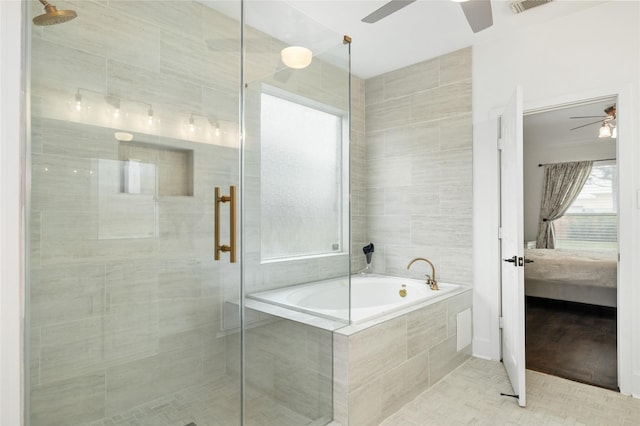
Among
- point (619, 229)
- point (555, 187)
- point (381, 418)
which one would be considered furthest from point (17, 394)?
point (555, 187)

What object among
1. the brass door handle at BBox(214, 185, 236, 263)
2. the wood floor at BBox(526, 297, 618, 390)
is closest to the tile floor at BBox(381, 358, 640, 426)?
the wood floor at BBox(526, 297, 618, 390)

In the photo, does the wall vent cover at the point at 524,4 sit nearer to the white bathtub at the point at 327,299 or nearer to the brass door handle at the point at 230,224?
the white bathtub at the point at 327,299

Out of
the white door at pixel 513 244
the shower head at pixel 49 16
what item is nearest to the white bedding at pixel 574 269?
the white door at pixel 513 244

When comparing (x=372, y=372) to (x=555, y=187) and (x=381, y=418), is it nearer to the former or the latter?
(x=381, y=418)

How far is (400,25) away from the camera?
9.09 feet

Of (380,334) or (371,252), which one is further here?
(371,252)

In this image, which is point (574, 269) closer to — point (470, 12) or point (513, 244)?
point (513, 244)

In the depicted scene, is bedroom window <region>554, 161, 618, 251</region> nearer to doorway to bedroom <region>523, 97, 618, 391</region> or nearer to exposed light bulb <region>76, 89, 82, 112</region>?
doorway to bedroom <region>523, 97, 618, 391</region>

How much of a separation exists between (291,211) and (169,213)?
0.66m

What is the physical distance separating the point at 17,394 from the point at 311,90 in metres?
1.73

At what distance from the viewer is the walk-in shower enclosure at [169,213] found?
1146 millimetres

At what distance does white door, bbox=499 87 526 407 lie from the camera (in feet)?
7.39

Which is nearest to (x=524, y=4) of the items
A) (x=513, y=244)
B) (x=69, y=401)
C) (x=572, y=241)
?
(x=513, y=244)

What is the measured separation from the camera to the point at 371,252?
364 centimetres
